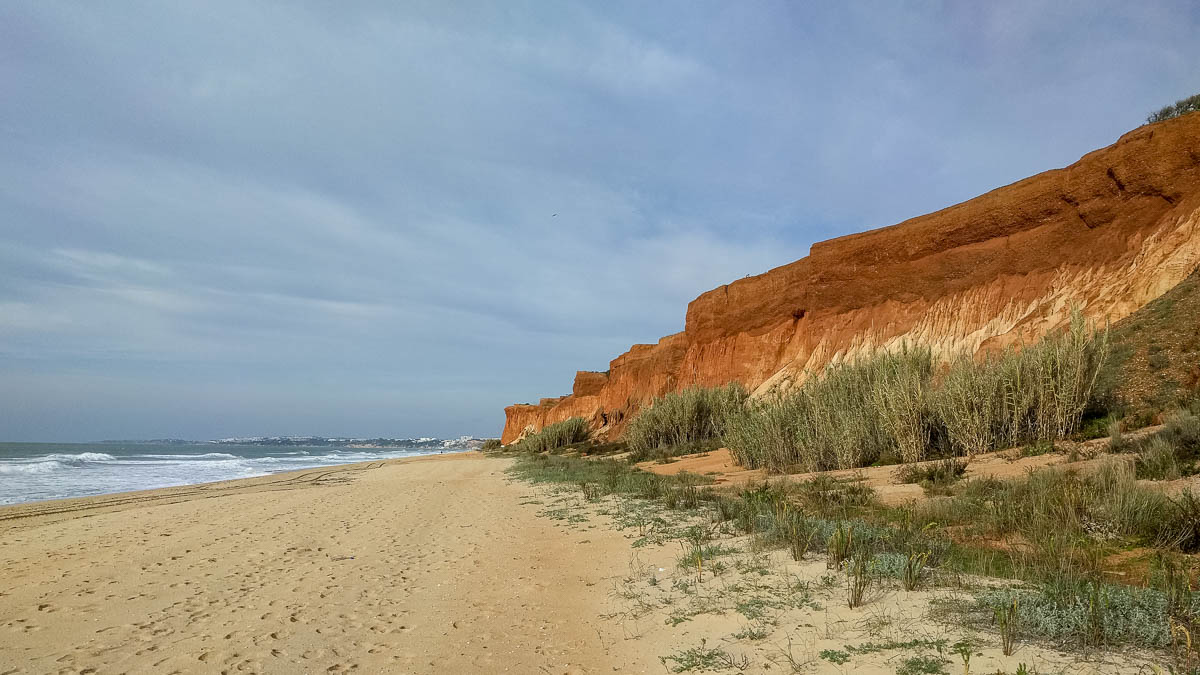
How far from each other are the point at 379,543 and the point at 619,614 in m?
5.49

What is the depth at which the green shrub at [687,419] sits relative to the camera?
24875 mm

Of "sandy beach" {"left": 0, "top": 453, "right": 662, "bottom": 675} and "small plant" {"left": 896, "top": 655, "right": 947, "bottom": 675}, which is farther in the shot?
"sandy beach" {"left": 0, "top": 453, "right": 662, "bottom": 675}

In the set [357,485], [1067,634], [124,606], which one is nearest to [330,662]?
[124,606]

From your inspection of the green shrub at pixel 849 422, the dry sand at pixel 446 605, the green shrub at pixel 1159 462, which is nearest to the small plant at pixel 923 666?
the dry sand at pixel 446 605

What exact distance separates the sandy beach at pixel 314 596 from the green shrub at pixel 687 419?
14.1 meters

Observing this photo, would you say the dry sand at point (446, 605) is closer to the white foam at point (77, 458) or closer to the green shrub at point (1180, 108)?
the green shrub at point (1180, 108)

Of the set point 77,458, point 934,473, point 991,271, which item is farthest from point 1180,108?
point 77,458

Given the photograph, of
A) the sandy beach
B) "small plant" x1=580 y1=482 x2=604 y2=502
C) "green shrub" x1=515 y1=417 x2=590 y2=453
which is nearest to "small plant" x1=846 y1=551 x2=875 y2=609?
the sandy beach

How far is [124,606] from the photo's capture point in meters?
6.09

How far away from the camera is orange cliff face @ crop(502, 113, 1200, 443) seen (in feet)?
55.9

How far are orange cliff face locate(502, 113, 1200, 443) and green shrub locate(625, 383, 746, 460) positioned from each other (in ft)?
13.8

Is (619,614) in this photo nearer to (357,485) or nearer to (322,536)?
(322,536)

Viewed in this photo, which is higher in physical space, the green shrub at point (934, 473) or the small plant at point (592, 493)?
the green shrub at point (934, 473)

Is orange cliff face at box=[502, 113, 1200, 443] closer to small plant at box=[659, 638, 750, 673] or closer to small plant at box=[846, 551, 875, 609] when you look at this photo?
small plant at box=[846, 551, 875, 609]
